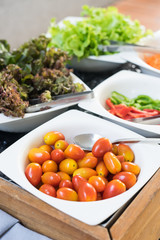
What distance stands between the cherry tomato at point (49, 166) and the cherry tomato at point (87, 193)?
150mm

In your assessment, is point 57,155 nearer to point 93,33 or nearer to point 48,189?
point 48,189

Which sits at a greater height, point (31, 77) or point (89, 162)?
point (31, 77)

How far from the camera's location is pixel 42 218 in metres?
0.93

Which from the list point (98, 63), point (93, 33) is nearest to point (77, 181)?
point (98, 63)

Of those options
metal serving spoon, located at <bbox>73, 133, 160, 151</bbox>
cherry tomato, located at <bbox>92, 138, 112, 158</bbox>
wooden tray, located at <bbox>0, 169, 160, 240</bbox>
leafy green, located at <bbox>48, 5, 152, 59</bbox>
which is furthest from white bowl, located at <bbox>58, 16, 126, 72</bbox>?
wooden tray, located at <bbox>0, 169, 160, 240</bbox>

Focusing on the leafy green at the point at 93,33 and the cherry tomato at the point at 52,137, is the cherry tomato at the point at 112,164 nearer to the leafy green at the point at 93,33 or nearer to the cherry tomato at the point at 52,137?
the cherry tomato at the point at 52,137

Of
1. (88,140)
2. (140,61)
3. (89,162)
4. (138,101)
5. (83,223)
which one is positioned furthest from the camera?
(140,61)

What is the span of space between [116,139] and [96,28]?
2.79 feet

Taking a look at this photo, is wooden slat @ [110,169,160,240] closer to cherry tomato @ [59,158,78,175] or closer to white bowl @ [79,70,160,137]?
cherry tomato @ [59,158,78,175]

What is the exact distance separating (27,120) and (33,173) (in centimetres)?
28

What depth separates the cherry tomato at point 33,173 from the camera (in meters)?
1.00

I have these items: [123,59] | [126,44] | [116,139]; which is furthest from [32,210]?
[126,44]

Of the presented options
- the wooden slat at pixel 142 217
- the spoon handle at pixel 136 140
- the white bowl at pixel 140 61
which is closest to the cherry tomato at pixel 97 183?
the wooden slat at pixel 142 217

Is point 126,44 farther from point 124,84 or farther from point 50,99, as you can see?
point 50,99
